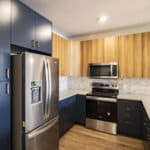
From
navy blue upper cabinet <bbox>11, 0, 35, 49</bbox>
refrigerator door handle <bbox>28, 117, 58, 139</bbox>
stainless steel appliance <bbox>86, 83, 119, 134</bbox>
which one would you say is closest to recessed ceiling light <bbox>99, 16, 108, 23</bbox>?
navy blue upper cabinet <bbox>11, 0, 35, 49</bbox>

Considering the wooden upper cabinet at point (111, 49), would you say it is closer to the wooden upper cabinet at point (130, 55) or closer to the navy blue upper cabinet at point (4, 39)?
the wooden upper cabinet at point (130, 55)

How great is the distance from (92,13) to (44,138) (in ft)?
7.66

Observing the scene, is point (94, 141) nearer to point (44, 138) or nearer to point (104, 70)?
point (44, 138)

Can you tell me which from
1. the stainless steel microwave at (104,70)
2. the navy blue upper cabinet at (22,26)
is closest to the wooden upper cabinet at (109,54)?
the stainless steel microwave at (104,70)

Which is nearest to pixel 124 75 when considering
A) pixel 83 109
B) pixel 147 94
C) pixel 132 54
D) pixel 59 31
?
pixel 132 54

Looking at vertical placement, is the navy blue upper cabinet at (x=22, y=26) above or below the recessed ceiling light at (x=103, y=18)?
below

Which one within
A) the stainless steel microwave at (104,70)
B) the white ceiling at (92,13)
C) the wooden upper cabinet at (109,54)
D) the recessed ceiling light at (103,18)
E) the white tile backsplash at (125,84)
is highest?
the white ceiling at (92,13)

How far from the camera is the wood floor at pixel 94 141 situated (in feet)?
8.19

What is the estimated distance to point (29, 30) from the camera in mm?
1965

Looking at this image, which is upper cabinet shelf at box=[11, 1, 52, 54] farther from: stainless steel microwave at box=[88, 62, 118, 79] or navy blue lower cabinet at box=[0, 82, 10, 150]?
stainless steel microwave at box=[88, 62, 118, 79]

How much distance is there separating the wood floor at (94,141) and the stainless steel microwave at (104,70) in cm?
133

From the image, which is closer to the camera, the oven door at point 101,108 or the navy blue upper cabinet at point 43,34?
the navy blue upper cabinet at point 43,34

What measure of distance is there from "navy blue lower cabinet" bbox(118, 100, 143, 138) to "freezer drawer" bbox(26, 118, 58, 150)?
147cm

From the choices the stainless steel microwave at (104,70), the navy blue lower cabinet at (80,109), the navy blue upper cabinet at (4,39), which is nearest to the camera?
the navy blue upper cabinet at (4,39)
